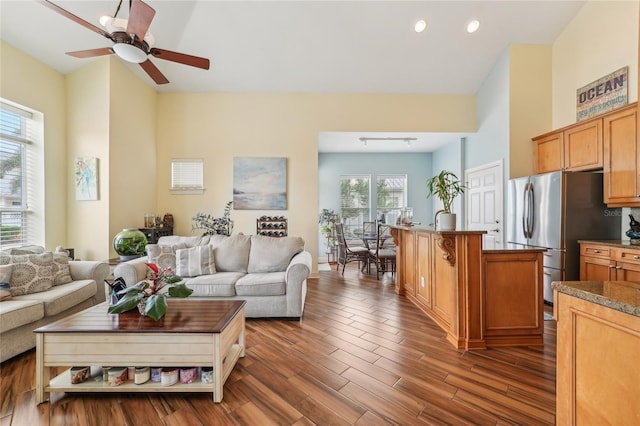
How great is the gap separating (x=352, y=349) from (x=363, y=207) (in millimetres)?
5216

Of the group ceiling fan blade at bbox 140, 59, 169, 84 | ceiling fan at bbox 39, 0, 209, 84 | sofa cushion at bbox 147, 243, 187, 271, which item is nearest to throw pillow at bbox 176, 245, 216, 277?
sofa cushion at bbox 147, 243, 187, 271

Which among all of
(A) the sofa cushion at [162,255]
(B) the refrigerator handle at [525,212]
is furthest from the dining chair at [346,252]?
(A) the sofa cushion at [162,255]

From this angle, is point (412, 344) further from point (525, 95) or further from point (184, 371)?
point (525, 95)

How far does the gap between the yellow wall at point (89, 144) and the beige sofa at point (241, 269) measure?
1.11 metres

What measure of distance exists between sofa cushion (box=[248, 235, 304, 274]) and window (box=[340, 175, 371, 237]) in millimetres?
3799

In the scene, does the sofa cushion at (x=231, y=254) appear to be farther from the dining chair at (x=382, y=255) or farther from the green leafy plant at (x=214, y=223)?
the dining chair at (x=382, y=255)

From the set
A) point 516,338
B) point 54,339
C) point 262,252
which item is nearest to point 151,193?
point 262,252

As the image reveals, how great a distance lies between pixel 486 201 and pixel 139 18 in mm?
5344

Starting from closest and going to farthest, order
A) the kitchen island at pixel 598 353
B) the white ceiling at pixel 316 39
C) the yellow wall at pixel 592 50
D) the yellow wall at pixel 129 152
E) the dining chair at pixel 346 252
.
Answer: the kitchen island at pixel 598 353, the yellow wall at pixel 592 50, the white ceiling at pixel 316 39, the yellow wall at pixel 129 152, the dining chair at pixel 346 252

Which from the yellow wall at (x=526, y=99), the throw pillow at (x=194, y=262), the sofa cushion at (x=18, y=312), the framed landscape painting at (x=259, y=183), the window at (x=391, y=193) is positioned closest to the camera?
the sofa cushion at (x=18, y=312)

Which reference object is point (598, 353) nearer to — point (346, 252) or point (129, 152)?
point (346, 252)

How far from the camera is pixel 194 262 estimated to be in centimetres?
328

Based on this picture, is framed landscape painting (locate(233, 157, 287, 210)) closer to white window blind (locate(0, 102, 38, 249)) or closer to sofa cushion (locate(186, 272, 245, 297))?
sofa cushion (locate(186, 272, 245, 297))

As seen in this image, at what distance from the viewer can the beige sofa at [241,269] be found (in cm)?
300
